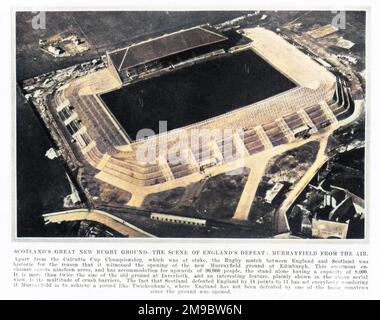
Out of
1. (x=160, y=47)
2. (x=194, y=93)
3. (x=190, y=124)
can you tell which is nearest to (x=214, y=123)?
(x=190, y=124)

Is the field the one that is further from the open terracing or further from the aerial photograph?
the open terracing

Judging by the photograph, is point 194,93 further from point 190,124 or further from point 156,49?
point 156,49

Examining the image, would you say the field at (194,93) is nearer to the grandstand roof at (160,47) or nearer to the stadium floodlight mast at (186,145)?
the stadium floodlight mast at (186,145)

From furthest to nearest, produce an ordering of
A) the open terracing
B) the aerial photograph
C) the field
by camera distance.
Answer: the field → the open terracing → the aerial photograph

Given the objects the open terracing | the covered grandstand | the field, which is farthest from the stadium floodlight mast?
the covered grandstand
